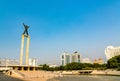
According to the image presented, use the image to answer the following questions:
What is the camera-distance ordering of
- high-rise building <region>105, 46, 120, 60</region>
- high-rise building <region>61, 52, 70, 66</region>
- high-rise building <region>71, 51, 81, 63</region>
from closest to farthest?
high-rise building <region>105, 46, 120, 60</region>, high-rise building <region>71, 51, 81, 63</region>, high-rise building <region>61, 52, 70, 66</region>

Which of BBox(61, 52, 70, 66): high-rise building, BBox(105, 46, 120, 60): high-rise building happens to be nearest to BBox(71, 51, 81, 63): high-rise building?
BBox(61, 52, 70, 66): high-rise building

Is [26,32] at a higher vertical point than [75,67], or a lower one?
higher

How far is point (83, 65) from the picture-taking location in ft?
285

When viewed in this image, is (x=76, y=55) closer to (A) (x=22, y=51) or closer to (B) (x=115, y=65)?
(B) (x=115, y=65)

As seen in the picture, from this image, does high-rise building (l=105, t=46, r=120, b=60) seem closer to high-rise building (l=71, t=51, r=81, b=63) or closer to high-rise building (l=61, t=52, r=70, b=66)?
high-rise building (l=71, t=51, r=81, b=63)

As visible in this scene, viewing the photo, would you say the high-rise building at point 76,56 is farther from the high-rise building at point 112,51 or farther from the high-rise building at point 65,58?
the high-rise building at point 112,51

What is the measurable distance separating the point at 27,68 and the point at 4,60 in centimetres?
2673

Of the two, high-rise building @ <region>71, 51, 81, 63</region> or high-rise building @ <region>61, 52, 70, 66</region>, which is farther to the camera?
high-rise building @ <region>61, 52, 70, 66</region>

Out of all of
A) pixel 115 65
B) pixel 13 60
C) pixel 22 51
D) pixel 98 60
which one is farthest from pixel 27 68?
pixel 98 60

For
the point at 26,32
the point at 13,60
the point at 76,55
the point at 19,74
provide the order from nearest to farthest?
the point at 19,74, the point at 26,32, the point at 13,60, the point at 76,55

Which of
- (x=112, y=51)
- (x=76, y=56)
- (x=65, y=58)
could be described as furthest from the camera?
(x=65, y=58)

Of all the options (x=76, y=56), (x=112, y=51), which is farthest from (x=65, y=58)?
(x=112, y=51)

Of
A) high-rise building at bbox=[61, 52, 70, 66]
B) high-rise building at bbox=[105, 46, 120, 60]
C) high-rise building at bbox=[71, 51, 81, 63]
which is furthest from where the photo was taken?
high-rise building at bbox=[61, 52, 70, 66]

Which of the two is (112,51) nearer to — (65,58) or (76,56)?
(76,56)
